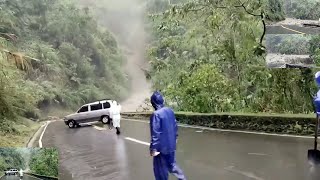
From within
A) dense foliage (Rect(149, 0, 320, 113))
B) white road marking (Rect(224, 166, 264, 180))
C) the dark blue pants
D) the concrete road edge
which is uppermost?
dense foliage (Rect(149, 0, 320, 113))

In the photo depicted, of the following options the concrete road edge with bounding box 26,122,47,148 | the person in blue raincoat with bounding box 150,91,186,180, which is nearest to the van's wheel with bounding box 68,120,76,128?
the concrete road edge with bounding box 26,122,47,148

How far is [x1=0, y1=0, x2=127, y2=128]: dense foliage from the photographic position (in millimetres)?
4191

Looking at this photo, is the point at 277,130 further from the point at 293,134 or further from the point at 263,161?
the point at 263,161

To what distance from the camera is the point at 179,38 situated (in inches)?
167

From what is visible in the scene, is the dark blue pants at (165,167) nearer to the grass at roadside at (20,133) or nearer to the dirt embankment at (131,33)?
the dirt embankment at (131,33)

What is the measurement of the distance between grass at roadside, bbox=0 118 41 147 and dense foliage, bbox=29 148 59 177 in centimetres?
13

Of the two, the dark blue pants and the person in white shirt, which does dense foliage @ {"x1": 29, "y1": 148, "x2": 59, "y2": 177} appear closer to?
the person in white shirt

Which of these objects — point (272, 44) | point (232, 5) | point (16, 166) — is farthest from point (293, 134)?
point (16, 166)

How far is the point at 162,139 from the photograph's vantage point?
136 inches

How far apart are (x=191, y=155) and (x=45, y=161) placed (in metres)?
1.13

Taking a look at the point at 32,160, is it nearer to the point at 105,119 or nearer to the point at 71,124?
the point at 71,124

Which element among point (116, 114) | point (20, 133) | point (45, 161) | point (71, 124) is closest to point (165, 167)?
point (116, 114)

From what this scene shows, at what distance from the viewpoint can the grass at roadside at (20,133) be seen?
423 cm

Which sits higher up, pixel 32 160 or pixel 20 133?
pixel 20 133
